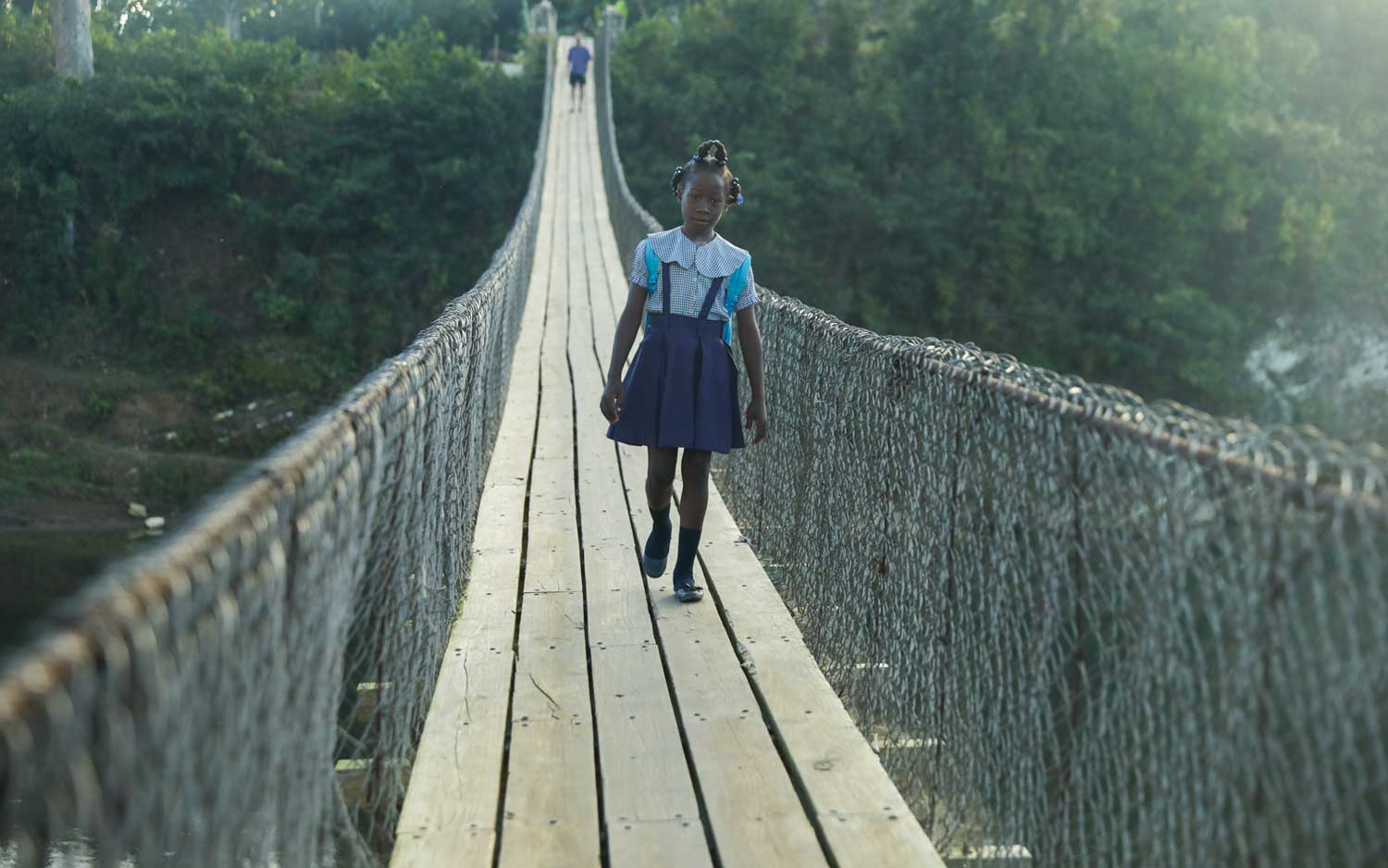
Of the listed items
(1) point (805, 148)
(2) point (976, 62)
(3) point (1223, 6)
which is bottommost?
(1) point (805, 148)

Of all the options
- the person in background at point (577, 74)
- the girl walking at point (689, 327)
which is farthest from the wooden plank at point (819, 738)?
the person in background at point (577, 74)

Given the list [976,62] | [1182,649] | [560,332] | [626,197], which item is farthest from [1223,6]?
[1182,649]

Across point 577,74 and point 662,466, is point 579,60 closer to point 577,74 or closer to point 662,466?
point 577,74

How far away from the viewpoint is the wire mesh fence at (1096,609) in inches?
60.2

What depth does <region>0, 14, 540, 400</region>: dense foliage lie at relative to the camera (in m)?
22.3

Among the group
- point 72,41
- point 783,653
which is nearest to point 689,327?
point 783,653

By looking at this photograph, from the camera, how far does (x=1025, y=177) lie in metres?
27.5

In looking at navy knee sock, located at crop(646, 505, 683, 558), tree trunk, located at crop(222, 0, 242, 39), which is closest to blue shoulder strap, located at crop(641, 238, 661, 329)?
navy knee sock, located at crop(646, 505, 683, 558)

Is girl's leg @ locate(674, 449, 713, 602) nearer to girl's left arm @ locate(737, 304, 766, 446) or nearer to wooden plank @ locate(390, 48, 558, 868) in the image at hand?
girl's left arm @ locate(737, 304, 766, 446)

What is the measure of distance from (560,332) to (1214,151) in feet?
73.0

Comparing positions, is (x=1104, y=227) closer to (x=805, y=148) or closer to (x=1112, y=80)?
(x=1112, y=80)

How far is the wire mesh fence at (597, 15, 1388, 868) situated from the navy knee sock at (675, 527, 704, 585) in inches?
13.2

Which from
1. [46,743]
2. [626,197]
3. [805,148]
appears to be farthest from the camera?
[805,148]

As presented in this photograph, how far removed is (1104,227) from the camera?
2822 cm
